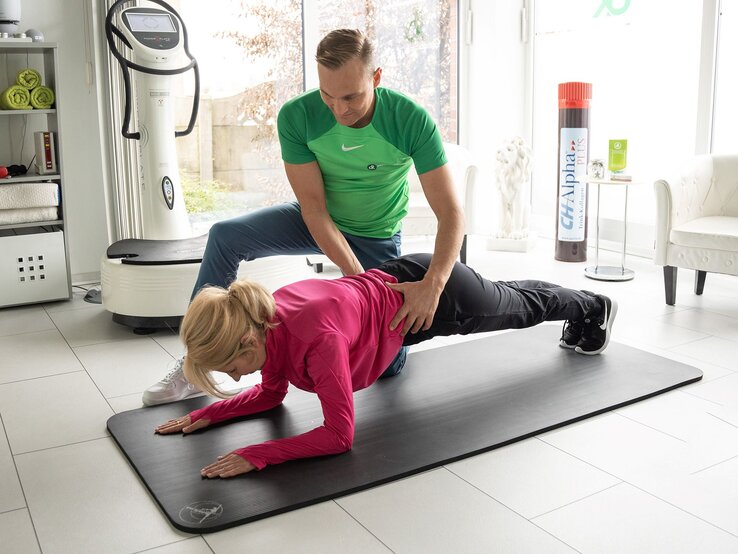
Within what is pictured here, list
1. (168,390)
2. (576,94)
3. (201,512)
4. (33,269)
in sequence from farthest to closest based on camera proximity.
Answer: (576,94) < (33,269) < (168,390) < (201,512)

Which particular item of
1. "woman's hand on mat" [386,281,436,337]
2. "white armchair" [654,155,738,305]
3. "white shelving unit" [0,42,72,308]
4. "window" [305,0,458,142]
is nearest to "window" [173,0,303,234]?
"window" [305,0,458,142]

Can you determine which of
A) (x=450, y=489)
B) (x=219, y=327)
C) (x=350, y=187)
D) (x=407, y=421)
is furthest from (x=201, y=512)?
(x=350, y=187)

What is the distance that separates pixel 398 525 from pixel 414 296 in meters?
0.66

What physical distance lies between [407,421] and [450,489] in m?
0.39

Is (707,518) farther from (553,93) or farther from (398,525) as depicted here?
(553,93)

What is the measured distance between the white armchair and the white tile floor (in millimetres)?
629

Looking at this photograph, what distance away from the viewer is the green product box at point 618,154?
4259 mm

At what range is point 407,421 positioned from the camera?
92.7 inches

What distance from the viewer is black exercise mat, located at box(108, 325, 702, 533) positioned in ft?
6.40

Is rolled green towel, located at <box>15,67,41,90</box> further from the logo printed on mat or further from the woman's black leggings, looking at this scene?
the logo printed on mat

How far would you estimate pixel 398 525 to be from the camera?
1.81 metres

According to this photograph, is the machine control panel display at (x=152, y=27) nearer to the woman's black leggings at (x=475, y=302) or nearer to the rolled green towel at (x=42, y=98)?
the rolled green towel at (x=42, y=98)

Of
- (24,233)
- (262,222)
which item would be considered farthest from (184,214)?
(262,222)

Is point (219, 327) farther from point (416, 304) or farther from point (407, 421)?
point (407, 421)
